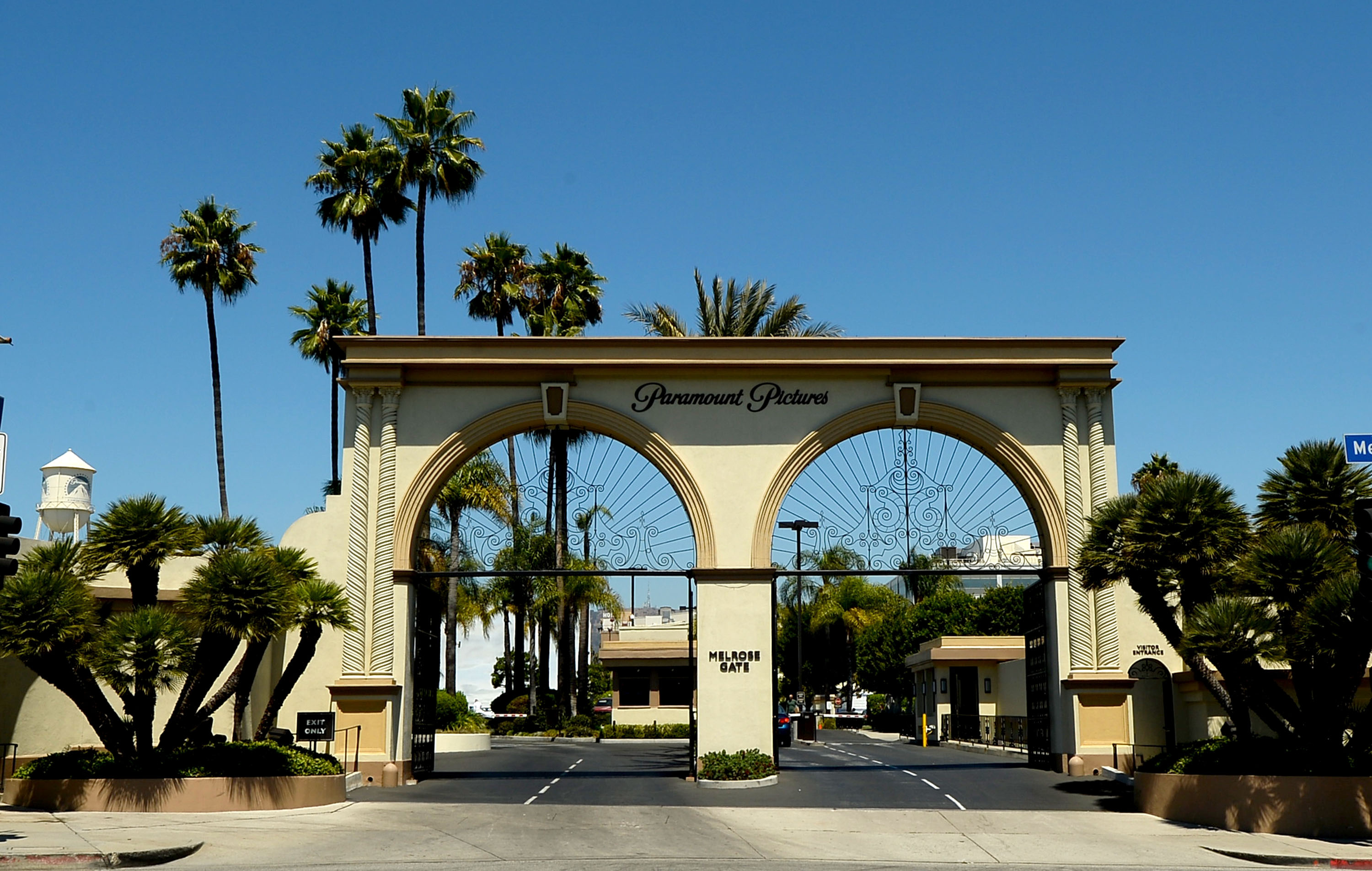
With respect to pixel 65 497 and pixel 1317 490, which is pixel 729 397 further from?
pixel 65 497

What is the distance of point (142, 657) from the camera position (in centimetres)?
2036

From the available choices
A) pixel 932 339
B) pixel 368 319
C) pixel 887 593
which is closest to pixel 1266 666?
pixel 932 339

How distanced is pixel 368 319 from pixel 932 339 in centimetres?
2587

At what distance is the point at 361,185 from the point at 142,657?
25.1 metres

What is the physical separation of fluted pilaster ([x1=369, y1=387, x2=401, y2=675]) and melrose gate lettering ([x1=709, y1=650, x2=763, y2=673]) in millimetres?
6518

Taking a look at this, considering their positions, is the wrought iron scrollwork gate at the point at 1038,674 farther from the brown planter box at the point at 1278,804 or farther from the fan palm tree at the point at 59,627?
the fan palm tree at the point at 59,627

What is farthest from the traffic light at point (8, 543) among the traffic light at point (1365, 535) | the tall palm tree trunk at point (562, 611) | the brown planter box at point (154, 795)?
the tall palm tree trunk at point (562, 611)

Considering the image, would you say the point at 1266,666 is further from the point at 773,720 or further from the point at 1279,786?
the point at 773,720

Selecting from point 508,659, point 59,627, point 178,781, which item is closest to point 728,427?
point 178,781

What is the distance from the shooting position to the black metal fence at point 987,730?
39.8 m

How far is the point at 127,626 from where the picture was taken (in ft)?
67.4

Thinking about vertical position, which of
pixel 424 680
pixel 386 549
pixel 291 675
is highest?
pixel 386 549

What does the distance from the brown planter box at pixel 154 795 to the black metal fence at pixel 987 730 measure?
19.3 m

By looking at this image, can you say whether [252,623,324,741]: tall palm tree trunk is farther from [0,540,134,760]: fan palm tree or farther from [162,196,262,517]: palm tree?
[162,196,262,517]: palm tree
